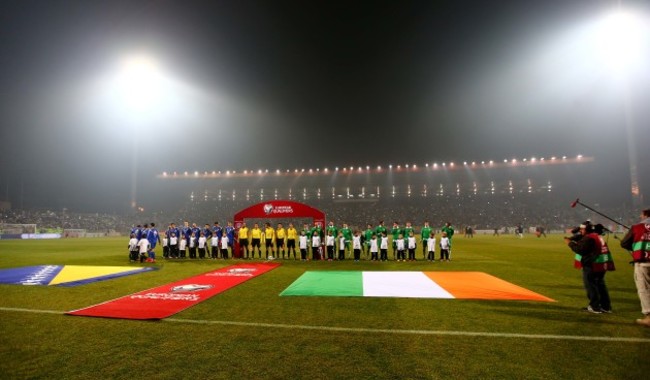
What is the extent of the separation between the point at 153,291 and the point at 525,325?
8.90 m

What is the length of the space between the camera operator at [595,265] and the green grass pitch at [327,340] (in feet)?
1.16

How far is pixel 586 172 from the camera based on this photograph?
63500mm

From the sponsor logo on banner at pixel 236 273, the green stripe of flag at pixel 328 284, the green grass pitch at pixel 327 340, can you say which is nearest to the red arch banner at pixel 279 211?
the sponsor logo on banner at pixel 236 273

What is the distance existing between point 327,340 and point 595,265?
6183 millimetres

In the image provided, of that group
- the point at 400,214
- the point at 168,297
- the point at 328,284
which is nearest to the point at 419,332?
the point at 328,284

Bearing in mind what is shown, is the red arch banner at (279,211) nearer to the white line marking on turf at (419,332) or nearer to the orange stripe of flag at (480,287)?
the orange stripe of flag at (480,287)

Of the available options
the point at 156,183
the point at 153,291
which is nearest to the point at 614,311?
the point at 153,291

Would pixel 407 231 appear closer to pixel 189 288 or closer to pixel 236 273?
pixel 236 273

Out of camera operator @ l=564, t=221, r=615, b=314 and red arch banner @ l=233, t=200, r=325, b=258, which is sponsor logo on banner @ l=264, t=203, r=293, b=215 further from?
camera operator @ l=564, t=221, r=615, b=314

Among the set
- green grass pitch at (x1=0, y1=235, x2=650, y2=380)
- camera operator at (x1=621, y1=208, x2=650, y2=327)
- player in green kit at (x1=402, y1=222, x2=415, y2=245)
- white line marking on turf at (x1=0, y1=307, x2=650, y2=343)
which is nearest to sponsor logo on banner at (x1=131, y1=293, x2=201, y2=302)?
green grass pitch at (x1=0, y1=235, x2=650, y2=380)

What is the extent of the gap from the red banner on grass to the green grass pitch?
39 cm

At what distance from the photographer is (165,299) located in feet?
27.1

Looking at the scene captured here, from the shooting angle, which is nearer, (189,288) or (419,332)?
(419,332)

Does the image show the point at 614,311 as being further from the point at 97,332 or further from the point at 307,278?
the point at 97,332
